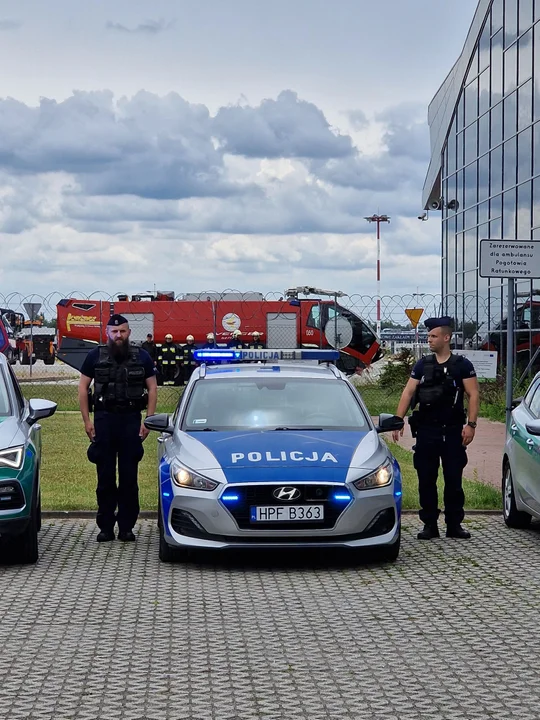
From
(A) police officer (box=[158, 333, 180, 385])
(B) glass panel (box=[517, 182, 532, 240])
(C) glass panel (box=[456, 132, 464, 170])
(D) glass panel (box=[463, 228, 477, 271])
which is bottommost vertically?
(A) police officer (box=[158, 333, 180, 385])

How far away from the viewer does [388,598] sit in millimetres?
7797

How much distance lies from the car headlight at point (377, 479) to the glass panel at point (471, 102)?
2729cm

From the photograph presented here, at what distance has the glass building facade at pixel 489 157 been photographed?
94.7 ft

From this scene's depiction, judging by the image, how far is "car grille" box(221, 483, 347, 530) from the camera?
28.2 feet

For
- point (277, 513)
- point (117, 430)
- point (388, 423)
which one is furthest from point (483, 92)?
point (277, 513)

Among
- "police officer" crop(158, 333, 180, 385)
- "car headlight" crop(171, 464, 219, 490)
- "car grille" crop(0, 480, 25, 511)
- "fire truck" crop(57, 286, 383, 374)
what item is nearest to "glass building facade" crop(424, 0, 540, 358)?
"fire truck" crop(57, 286, 383, 374)

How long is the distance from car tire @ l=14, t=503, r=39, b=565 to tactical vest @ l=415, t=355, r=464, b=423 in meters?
3.34

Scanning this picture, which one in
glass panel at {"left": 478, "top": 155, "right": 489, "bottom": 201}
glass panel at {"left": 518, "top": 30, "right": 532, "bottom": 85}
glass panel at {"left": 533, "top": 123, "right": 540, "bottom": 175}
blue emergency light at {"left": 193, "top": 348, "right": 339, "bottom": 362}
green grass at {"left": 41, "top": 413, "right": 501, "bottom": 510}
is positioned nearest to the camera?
blue emergency light at {"left": 193, "top": 348, "right": 339, "bottom": 362}

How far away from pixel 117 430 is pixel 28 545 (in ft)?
4.81

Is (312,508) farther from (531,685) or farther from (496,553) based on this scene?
(531,685)

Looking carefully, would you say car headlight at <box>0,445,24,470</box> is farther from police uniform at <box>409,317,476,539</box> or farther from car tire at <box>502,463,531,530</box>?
car tire at <box>502,463,531,530</box>

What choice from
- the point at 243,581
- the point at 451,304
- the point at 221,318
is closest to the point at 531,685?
the point at 243,581

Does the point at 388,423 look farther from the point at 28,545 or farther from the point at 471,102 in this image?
the point at 471,102

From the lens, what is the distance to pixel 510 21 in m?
31.0
